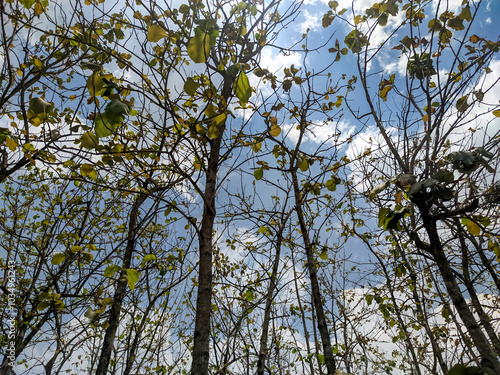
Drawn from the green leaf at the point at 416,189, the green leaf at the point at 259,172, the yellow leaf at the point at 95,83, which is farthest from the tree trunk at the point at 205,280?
the green leaf at the point at 416,189

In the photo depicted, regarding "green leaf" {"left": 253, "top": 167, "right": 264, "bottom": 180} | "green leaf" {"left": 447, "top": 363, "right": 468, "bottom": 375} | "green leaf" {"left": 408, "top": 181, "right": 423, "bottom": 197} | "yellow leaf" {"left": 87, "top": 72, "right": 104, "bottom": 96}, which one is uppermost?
"green leaf" {"left": 253, "top": 167, "right": 264, "bottom": 180}

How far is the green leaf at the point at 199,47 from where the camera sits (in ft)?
3.62

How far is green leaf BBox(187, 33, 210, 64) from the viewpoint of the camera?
3.62 feet

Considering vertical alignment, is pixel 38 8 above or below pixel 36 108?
above

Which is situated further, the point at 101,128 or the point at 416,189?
the point at 416,189

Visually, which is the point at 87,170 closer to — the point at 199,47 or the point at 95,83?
the point at 95,83

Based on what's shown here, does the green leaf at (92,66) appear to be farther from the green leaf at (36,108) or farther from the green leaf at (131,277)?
the green leaf at (131,277)

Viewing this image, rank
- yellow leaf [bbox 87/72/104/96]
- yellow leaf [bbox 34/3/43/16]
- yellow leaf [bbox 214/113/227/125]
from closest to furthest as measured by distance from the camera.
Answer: yellow leaf [bbox 87/72/104/96] → yellow leaf [bbox 214/113/227/125] → yellow leaf [bbox 34/3/43/16]

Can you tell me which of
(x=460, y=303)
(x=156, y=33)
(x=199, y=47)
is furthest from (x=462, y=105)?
(x=156, y=33)

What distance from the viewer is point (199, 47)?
1118 millimetres

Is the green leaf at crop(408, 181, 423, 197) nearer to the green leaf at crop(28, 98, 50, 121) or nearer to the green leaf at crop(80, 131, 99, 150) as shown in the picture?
the green leaf at crop(80, 131, 99, 150)

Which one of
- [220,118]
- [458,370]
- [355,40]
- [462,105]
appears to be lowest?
[458,370]

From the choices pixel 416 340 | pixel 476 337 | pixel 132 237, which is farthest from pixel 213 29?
pixel 416 340

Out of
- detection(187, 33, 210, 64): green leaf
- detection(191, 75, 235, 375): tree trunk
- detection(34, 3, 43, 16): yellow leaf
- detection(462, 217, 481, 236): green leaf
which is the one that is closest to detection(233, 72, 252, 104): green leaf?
detection(187, 33, 210, 64): green leaf
